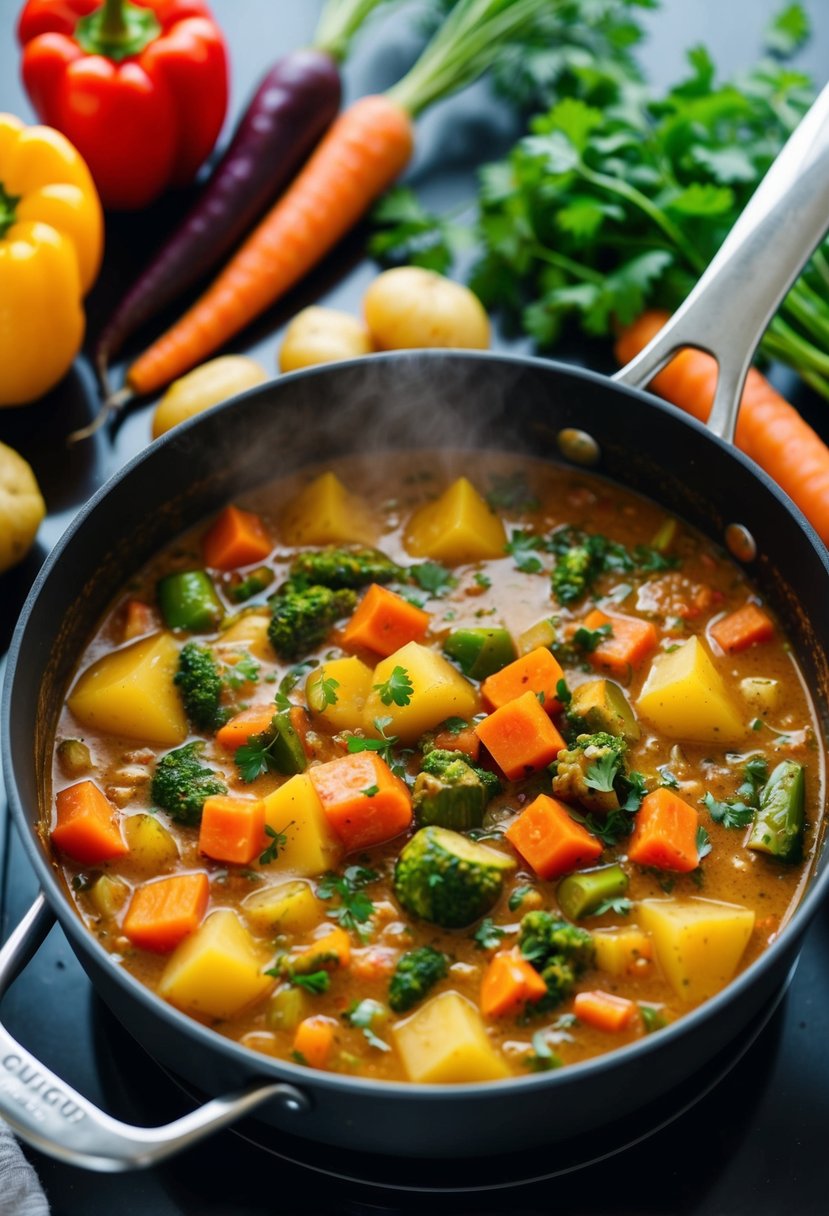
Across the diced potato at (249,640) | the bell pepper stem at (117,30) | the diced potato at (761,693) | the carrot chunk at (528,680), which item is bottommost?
the diced potato at (761,693)

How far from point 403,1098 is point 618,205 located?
2.85 m

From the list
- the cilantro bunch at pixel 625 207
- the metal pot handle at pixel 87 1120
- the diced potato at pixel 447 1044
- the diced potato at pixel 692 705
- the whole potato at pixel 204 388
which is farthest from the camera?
the cilantro bunch at pixel 625 207

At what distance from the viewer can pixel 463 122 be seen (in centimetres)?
485

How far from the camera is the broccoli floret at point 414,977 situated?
277 centimetres

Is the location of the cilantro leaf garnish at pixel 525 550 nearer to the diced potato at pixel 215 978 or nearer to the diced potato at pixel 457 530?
the diced potato at pixel 457 530

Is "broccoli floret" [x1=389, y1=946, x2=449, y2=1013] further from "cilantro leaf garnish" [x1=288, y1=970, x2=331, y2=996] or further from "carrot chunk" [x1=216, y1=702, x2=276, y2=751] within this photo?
"carrot chunk" [x1=216, y1=702, x2=276, y2=751]

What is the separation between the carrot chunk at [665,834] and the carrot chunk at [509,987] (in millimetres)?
391

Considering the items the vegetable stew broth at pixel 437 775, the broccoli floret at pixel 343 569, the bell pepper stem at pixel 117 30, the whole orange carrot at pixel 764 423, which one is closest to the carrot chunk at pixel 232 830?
the vegetable stew broth at pixel 437 775

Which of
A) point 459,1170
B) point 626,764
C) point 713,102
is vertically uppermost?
point 713,102

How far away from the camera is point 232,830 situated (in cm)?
298

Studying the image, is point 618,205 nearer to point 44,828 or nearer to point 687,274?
point 687,274

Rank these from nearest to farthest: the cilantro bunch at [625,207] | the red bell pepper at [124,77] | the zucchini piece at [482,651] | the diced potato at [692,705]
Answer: the diced potato at [692,705], the zucchini piece at [482,651], the cilantro bunch at [625,207], the red bell pepper at [124,77]

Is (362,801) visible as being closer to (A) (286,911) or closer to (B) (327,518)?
(A) (286,911)

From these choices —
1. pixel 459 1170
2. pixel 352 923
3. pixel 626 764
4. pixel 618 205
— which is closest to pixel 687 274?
pixel 618 205
